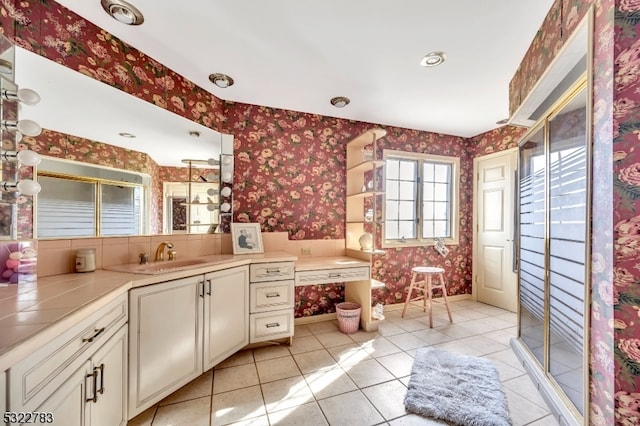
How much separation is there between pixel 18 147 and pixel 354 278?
260 centimetres

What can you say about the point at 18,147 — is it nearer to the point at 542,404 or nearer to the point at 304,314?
the point at 304,314

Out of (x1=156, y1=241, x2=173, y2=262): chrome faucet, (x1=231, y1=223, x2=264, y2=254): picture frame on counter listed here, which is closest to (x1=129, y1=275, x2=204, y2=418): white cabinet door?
(x1=156, y1=241, x2=173, y2=262): chrome faucet

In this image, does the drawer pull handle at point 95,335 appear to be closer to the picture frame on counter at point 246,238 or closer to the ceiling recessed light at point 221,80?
the picture frame on counter at point 246,238

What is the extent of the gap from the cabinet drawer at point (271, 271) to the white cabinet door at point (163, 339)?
0.52 meters

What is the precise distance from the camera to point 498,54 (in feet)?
6.51

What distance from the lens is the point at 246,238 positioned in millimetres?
2723

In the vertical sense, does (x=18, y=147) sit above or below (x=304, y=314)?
above

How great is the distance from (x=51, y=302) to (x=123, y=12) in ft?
5.40

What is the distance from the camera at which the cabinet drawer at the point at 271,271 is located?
7.72ft

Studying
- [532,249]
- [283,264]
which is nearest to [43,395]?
[283,264]

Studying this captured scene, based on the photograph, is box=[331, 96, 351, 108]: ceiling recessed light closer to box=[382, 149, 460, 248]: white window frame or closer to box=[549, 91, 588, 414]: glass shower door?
box=[382, 149, 460, 248]: white window frame

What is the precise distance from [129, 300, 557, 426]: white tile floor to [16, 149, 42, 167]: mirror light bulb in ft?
5.34

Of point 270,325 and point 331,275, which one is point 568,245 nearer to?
point 331,275

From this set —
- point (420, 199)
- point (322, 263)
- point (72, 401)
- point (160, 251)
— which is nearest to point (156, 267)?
point (160, 251)
